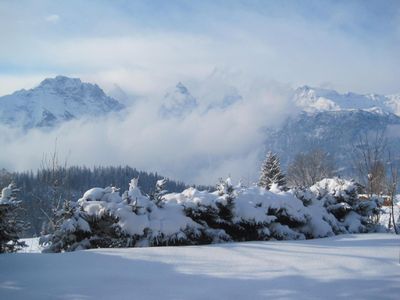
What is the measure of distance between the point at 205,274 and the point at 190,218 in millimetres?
3119

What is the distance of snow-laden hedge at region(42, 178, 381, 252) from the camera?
7.43 metres

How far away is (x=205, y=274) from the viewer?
4746 millimetres

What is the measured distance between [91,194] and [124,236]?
122 cm

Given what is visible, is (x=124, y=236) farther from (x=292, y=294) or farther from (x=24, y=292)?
(x=292, y=294)

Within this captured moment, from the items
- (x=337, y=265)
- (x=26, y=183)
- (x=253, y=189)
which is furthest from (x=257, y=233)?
(x=26, y=183)

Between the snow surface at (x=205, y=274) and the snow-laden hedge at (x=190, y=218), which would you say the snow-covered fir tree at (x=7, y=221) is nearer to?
the snow-laden hedge at (x=190, y=218)

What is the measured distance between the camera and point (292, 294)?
13.6 feet

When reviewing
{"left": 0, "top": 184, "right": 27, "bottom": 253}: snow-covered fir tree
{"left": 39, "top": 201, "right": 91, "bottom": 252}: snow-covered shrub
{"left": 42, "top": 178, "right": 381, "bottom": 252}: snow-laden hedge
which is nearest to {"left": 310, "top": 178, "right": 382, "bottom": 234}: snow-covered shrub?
{"left": 42, "top": 178, "right": 381, "bottom": 252}: snow-laden hedge

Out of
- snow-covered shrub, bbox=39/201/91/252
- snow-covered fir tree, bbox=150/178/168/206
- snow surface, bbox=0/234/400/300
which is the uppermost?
snow-covered fir tree, bbox=150/178/168/206

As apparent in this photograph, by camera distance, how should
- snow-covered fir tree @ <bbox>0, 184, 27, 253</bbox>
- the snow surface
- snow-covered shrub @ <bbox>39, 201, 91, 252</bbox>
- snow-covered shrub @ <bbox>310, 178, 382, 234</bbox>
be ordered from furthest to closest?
snow-covered shrub @ <bbox>310, 178, 382, 234</bbox>, snow-covered shrub @ <bbox>39, 201, 91, 252</bbox>, snow-covered fir tree @ <bbox>0, 184, 27, 253</bbox>, the snow surface

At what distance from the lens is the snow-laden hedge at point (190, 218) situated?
743 cm

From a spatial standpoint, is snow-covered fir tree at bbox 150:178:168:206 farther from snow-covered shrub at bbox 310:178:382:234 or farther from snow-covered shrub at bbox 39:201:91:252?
snow-covered shrub at bbox 310:178:382:234

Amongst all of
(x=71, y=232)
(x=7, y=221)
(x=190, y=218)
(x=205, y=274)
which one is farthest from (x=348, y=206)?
(x=7, y=221)

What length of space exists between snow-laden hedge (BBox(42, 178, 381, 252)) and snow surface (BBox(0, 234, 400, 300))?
147 cm
